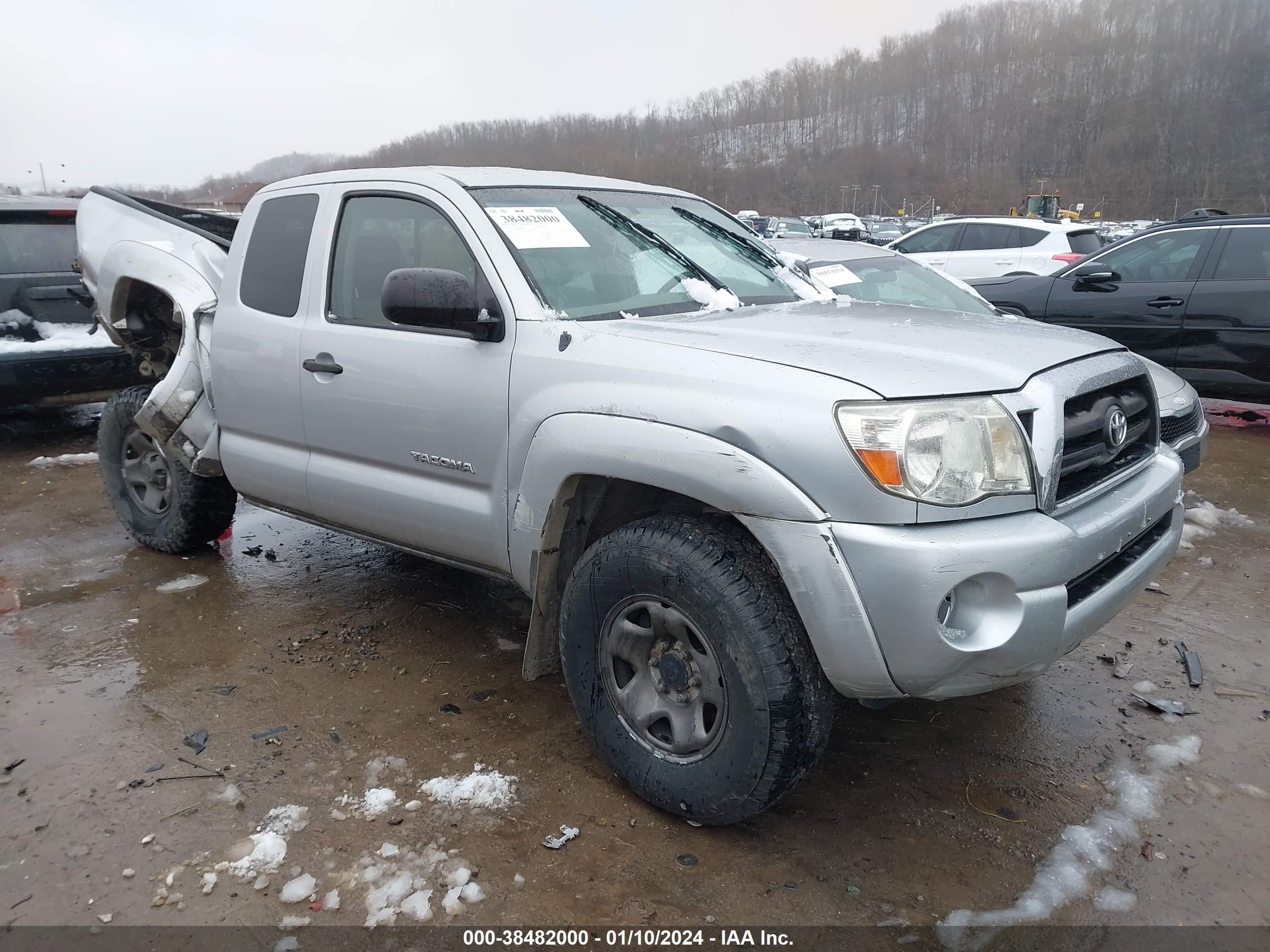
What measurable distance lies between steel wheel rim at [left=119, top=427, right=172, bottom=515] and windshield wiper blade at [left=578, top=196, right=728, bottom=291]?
8.73 feet

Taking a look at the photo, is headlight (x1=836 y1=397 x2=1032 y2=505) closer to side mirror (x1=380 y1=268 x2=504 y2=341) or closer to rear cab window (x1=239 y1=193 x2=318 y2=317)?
side mirror (x1=380 y1=268 x2=504 y2=341)

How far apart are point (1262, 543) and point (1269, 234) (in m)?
3.26

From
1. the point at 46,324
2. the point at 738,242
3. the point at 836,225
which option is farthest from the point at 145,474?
the point at 836,225

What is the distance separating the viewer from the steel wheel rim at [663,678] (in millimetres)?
2398

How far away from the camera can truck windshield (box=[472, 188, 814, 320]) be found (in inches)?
115

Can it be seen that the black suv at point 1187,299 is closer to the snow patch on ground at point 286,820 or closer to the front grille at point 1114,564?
the front grille at point 1114,564

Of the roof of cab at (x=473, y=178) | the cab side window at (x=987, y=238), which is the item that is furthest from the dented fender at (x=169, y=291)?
the cab side window at (x=987, y=238)

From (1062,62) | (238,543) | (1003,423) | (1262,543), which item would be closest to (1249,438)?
(1262,543)

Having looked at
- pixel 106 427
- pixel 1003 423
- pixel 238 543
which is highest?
pixel 1003 423

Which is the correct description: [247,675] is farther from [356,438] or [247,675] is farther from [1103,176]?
[1103,176]

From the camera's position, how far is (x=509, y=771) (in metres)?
2.81

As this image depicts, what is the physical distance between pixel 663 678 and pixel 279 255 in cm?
241

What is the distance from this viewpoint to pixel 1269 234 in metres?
6.75

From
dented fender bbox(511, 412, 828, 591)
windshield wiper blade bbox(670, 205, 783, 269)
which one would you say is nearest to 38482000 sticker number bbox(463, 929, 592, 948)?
dented fender bbox(511, 412, 828, 591)
